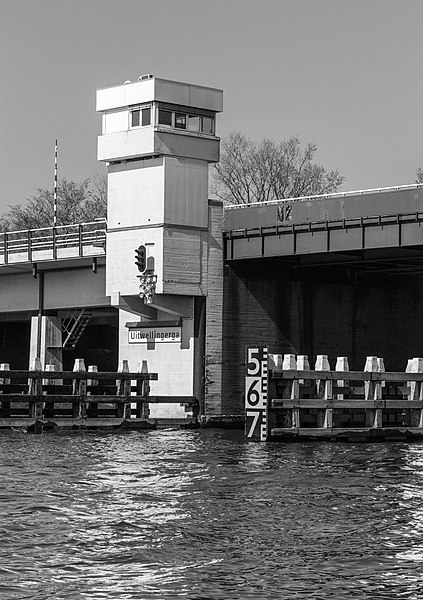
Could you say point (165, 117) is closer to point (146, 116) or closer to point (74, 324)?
point (146, 116)

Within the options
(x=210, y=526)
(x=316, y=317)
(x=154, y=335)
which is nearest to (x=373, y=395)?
(x=154, y=335)

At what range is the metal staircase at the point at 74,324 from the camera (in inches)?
2260

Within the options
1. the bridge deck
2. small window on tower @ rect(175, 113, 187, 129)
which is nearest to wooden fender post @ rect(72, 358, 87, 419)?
the bridge deck

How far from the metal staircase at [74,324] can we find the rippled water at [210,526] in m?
26.7

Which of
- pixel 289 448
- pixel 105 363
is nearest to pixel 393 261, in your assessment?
pixel 289 448

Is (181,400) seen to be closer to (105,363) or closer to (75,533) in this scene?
(105,363)

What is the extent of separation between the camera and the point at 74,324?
57625mm

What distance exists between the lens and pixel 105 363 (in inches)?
2776

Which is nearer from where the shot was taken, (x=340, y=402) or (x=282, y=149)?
(x=340, y=402)

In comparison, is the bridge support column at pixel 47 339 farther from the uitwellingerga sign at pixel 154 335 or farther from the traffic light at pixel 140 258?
the traffic light at pixel 140 258

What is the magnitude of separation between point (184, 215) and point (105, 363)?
23773 mm

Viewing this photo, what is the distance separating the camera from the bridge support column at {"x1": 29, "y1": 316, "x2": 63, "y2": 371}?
186 ft

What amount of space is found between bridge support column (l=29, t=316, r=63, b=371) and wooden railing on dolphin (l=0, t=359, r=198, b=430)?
11.6 m

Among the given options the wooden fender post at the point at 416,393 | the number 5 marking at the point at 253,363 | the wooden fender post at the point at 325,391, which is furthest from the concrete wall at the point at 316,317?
the number 5 marking at the point at 253,363
